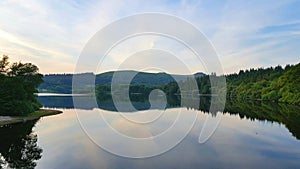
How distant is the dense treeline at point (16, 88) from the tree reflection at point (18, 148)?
990 cm

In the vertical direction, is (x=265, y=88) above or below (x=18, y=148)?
above

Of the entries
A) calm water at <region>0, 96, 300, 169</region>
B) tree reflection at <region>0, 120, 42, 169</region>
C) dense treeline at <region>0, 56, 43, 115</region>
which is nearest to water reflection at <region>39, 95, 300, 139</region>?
calm water at <region>0, 96, 300, 169</region>

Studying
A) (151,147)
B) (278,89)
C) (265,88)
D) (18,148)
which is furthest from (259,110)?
(18,148)

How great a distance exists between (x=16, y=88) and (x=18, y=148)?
21.5 meters

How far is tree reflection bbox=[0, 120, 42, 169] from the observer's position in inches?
711

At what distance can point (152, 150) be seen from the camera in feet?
69.6

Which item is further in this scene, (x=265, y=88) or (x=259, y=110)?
(x=265, y=88)

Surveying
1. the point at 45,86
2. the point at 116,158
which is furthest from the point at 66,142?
the point at 45,86

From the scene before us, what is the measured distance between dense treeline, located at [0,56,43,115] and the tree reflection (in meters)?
9.90

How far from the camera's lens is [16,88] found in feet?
135

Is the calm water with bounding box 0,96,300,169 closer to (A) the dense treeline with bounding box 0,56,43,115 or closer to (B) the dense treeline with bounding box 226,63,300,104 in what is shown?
(A) the dense treeline with bounding box 0,56,43,115

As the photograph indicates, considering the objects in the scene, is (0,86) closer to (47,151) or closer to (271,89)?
(47,151)

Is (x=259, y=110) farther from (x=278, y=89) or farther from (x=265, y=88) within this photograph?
(x=265, y=88)

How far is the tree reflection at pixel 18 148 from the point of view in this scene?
711 inches
